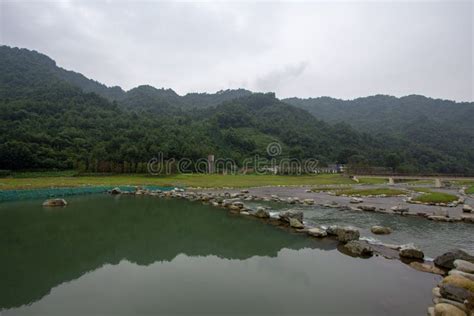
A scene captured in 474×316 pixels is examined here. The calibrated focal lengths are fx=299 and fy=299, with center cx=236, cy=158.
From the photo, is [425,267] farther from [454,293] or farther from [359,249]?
[454,293]

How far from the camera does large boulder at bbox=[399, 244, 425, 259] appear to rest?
11.9 m

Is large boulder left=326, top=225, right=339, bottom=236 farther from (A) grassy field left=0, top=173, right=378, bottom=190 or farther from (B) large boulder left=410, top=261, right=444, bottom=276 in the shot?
(A) grassy field left=0, top=173, right=378, bottom=190

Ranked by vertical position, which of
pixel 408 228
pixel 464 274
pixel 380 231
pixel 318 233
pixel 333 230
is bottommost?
pixel 408 228

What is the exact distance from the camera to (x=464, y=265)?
9.91m

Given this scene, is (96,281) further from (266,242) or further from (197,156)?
(197,156)

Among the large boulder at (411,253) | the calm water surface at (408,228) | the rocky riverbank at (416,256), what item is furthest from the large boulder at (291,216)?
the large boulder at (411,253)

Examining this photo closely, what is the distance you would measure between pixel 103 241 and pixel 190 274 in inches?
260

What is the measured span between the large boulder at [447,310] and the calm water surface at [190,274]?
675mm

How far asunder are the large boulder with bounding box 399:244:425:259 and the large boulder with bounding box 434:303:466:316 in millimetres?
4952

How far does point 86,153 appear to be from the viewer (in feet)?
230

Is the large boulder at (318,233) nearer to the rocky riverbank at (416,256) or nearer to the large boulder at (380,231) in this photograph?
the rocky riverbank at (416,256)

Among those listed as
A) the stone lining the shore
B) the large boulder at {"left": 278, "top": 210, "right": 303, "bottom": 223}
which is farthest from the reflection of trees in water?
the stone lining the shore

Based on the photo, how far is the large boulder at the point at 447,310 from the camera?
7.05 meters

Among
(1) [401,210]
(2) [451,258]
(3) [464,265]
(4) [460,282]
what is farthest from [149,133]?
(4) [460,282]
